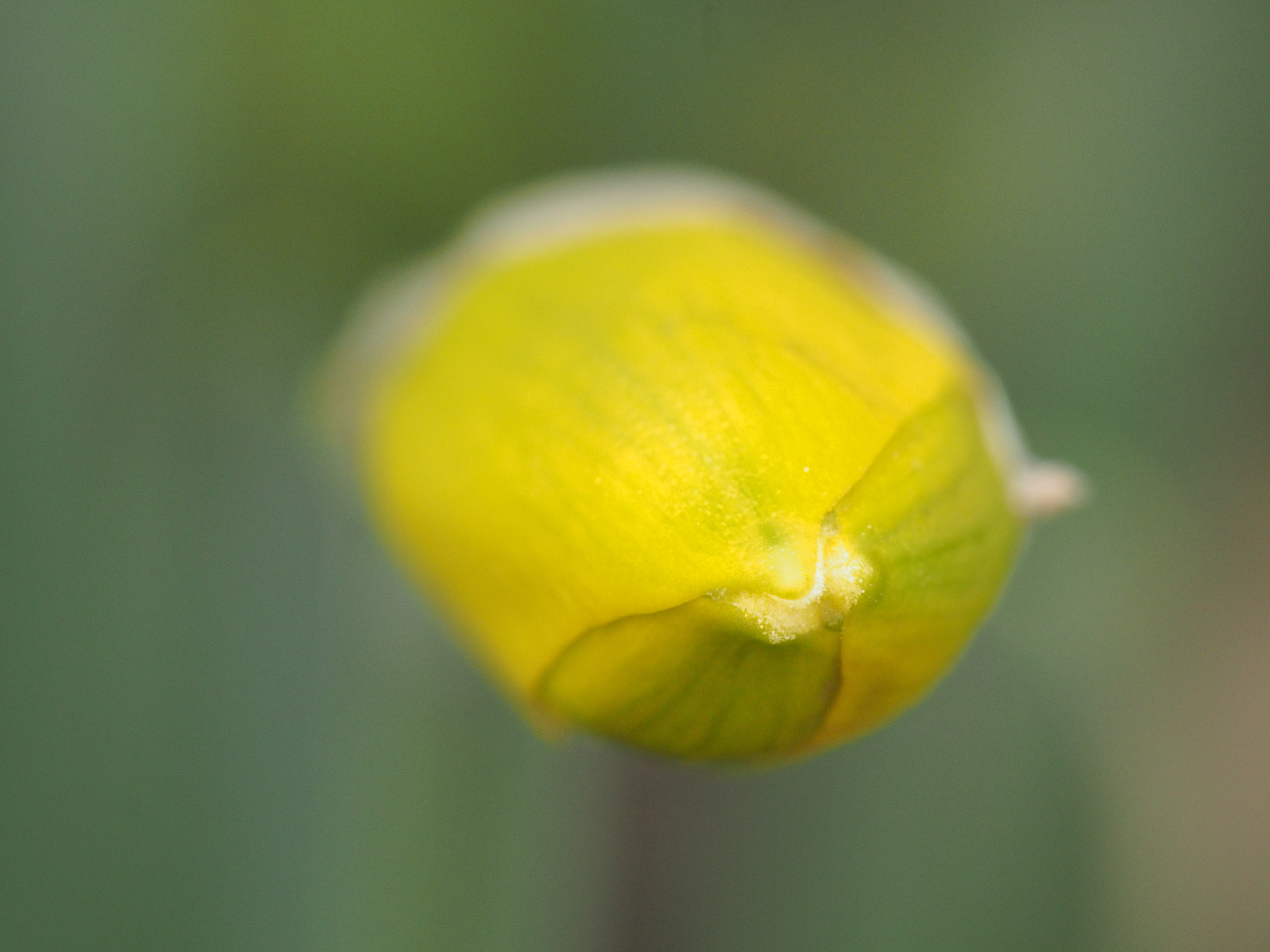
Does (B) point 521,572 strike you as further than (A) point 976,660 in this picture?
No

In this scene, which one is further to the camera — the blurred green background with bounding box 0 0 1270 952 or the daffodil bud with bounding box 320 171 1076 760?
the blurred green background with bounding box 0 0 1270 952

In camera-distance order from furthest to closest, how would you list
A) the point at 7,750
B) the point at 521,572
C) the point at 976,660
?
1. the point at 976,660
2. the point at 7,750
3. the point at 521,572

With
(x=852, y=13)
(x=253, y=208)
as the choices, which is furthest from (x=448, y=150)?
(x=852, y=13)

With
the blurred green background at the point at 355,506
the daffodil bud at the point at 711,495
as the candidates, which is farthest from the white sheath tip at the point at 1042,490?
the blurred green background at the point at 355,506

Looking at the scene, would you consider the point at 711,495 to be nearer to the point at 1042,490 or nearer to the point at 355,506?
the point at 1042,490

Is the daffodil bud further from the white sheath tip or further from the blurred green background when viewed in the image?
the blurred green background

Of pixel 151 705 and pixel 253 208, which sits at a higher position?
pixel 253 208

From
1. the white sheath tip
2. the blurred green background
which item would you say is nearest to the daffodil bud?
the white sheath tip

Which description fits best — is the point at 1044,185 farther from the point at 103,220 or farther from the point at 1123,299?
the point at 103,220
